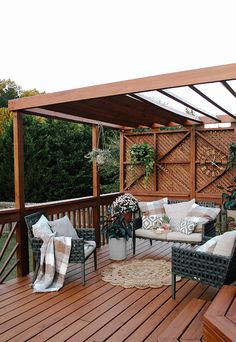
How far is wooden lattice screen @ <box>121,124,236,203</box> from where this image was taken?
20.9 feet

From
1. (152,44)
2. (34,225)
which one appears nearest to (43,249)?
(34,225)

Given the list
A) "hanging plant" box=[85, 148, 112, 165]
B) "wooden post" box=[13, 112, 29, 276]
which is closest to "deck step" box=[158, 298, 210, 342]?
"wooden post" box=[13, 112, 29, 276]

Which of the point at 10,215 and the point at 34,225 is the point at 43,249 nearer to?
the point at 34,225

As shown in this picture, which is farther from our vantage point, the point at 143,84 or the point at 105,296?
the point at 105,296

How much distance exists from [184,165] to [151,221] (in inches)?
74.4

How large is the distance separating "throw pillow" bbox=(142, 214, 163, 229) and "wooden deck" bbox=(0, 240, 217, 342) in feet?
4.37

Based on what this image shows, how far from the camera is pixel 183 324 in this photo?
2.49 meters

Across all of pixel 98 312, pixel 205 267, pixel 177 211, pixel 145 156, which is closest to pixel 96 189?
pixel 145 156

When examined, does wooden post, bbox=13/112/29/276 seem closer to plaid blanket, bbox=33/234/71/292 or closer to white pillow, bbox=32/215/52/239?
white pillow, bbox=32/215/52/239

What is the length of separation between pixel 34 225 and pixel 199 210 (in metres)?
2.62

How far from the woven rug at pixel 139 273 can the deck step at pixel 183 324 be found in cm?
99

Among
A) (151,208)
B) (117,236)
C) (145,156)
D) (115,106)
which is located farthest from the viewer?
(145,156)

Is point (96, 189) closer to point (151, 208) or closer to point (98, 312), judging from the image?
point (151, 208)

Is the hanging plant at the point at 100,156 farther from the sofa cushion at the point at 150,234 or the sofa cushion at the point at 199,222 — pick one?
the sofa cushion at the point at 199,222
